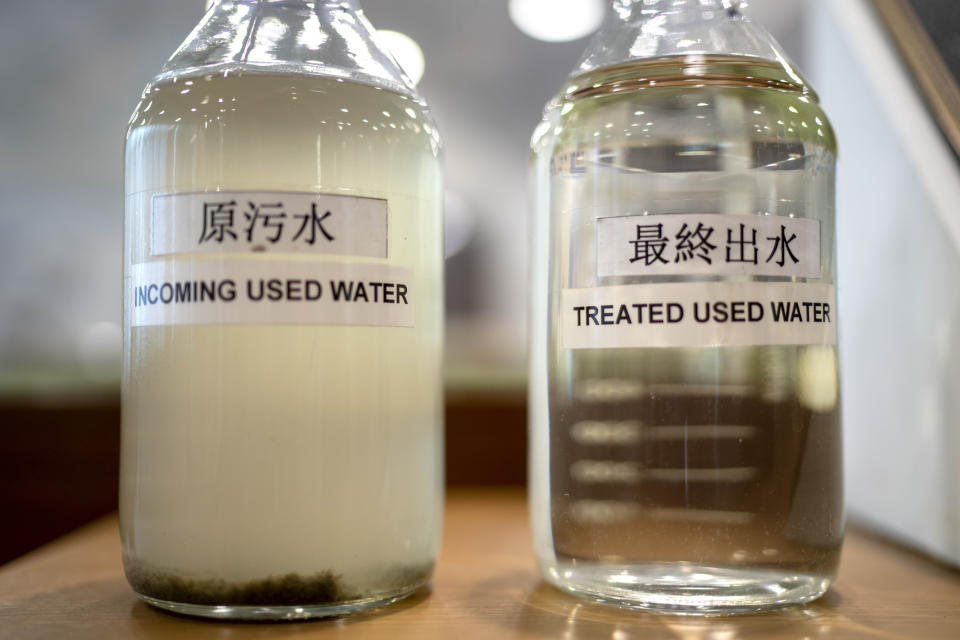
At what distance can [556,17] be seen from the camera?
1.14 m

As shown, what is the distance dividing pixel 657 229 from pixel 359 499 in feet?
0.54

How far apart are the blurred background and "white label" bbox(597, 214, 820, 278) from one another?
72 millimetres

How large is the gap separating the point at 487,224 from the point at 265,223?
3.81 feet

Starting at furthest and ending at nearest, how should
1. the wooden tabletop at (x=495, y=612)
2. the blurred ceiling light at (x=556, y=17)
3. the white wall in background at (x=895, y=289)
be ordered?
1. the blurred ceiling light at (x=556, y=17)
2. the white wall in background at (x=895, y=289)
3. the wooden tabletop at (x=495, y=612)

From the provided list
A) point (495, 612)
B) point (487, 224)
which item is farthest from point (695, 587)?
point (487, 224)

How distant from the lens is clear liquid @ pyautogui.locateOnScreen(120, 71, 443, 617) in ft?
1.15

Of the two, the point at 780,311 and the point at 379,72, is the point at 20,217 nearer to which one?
the point at 379,72

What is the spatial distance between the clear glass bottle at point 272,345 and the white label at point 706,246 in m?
0.09

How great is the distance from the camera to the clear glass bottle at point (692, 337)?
37 centimetres

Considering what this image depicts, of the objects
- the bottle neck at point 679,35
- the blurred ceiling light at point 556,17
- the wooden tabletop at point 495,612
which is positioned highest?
the blurred ceiling light at point 556,17

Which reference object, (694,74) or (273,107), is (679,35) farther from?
(273,107)

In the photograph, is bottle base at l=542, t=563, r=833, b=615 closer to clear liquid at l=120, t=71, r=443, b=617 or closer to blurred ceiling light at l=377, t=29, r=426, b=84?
clear liquid at l=120, t=71, r=443, b=617

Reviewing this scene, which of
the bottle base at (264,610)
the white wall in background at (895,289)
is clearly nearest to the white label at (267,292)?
the bottle base at (264,610)

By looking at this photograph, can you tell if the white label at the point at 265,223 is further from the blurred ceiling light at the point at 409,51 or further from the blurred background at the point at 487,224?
the blurred ceiling light at the point at 409,51
